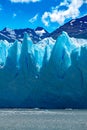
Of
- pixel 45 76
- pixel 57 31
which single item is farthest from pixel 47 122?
pixel 57 31

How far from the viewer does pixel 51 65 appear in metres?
31.9

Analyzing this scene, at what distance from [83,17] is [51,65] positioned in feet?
89.3

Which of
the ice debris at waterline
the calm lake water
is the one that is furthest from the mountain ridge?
the calm lake water

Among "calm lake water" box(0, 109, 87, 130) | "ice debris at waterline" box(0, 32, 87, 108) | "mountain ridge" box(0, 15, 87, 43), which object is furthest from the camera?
"mountain ridge" box(0, 15, 87, 43)

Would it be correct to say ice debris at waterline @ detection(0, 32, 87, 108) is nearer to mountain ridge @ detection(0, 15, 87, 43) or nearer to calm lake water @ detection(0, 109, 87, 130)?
calm lake water @ detection(0, 109, 87, 130)

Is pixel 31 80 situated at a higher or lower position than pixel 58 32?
lower

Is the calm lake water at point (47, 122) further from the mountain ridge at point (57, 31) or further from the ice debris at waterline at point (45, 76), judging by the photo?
the mountain ridge at point (57, 31)

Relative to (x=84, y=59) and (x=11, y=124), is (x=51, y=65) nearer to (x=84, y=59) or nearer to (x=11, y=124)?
(x=84, y=59)

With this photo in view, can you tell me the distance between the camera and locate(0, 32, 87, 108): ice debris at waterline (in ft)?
102

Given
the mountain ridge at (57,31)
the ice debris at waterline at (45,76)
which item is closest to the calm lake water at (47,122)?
the ice debris at waterline at (45,76)

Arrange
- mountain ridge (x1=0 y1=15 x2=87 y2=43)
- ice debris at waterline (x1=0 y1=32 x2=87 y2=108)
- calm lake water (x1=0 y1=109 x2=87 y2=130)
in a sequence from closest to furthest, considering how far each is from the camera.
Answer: calm lake water (x1=0 y1=109 x2=87 y2=130) < ice debris at waterline (x1=0 y1=32 x2=87 y2=108) < mountain ridge (x1=0 y1=15 x2=87 y2=43)

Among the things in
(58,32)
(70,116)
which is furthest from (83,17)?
(70,116)

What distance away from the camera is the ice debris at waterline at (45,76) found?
30984mm

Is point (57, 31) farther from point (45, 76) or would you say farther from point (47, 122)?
point (47, 122)
